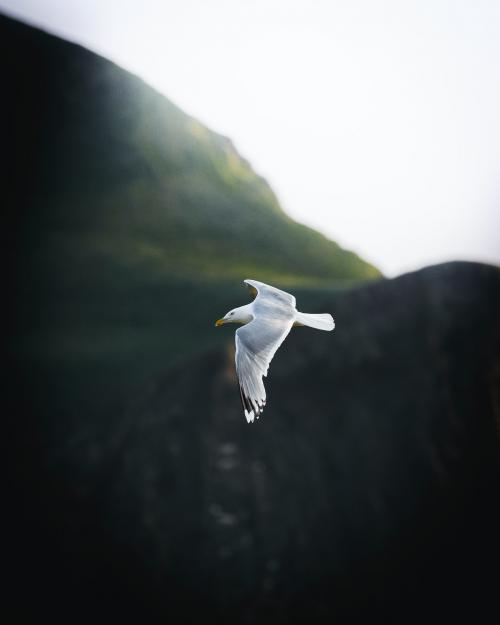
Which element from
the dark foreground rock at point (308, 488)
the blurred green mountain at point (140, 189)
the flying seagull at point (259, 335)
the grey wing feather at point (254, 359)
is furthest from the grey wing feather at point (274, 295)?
the blurred green mountain at point (140, 189)

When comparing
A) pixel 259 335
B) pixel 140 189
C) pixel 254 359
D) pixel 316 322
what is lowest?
pixel 254 359

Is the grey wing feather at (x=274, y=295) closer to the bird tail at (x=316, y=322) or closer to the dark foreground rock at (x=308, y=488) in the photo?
the bird tail at (x=316, y=322)

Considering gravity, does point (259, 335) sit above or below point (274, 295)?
below

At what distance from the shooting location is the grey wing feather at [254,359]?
465 cm

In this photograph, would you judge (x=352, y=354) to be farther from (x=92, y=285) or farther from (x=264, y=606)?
(x=92, y=285)

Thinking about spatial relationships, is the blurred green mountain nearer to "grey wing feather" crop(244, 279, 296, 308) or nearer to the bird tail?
"grey wing feather" crop(244, 279, 296, 308)

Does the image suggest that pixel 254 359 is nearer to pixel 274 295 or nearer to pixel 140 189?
pixel 274 295

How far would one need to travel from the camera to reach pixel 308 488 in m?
11.5

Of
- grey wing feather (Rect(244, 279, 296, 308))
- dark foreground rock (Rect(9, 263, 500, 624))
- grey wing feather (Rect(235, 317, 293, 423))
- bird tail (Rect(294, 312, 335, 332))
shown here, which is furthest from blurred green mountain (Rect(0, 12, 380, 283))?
grey wing feather (Rect(235, 317, 293, 423))

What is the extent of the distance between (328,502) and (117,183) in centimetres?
756

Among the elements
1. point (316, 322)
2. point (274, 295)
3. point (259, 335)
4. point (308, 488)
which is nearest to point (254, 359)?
point (259, 335)

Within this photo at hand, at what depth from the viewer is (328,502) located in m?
11.5

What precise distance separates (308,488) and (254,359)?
709 centimetres

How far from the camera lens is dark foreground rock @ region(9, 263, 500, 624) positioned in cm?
1123
